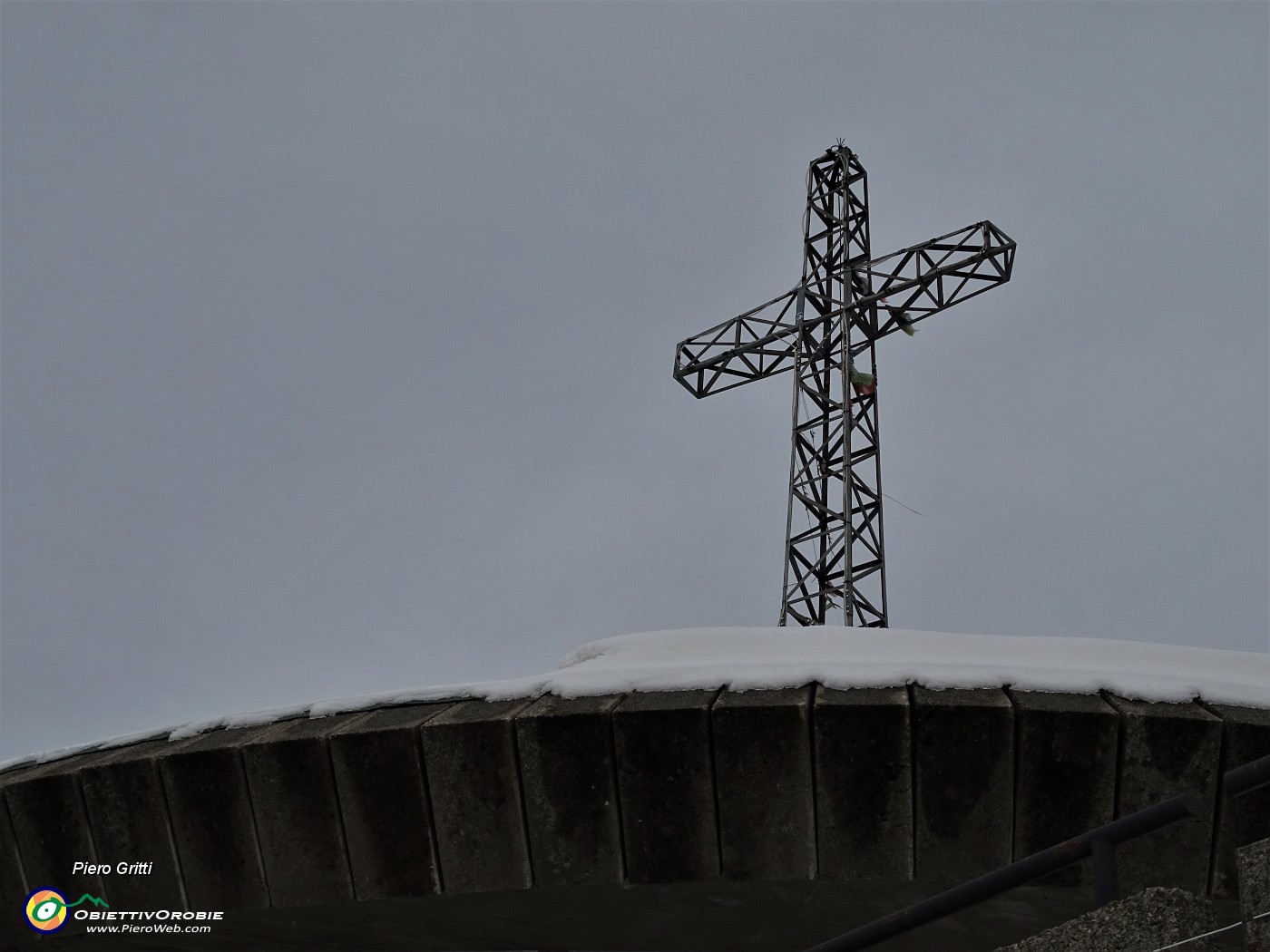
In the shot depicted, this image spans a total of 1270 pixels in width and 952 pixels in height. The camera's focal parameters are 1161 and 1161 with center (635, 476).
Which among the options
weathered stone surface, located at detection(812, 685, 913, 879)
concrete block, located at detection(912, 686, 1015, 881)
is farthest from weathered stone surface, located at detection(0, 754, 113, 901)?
concrete block, located at detection(912, 686, 1015, 881)

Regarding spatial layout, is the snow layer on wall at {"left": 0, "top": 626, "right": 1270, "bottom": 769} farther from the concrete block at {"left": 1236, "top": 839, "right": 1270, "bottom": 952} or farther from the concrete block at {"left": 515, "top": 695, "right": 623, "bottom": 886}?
the concrete block at {"left": 1236, "top": 839, "right": 1270, "bottom": 952}

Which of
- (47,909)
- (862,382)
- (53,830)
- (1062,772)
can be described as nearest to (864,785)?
(1062,772)

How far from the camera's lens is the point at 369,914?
3.58 m

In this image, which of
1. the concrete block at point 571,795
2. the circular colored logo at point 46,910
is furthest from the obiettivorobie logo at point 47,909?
the concrete block at point 571,795

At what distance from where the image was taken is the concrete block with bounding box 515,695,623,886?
3.12 meters

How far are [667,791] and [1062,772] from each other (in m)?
1.01

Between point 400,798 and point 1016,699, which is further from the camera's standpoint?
point 400,798

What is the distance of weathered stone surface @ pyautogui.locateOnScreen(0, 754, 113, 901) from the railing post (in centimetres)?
295

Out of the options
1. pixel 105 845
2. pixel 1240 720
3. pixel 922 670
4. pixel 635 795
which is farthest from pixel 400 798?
pixel 1240 720

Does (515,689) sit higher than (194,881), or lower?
higher

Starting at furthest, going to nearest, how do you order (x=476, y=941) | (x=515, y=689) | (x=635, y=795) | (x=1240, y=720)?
(x=476, y=941) < (x=515, y=689) < (x=635, y=795) < (x=1240, y=720)

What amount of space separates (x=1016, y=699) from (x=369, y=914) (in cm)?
205

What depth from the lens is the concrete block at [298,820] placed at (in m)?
3.32

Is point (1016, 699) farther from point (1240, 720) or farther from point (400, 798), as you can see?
point (400, 798)
